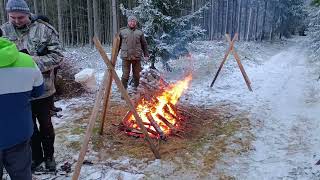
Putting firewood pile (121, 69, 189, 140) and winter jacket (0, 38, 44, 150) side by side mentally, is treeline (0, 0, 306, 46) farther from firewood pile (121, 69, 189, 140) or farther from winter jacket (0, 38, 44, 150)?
winter jacket (0, 38, 44, 150)

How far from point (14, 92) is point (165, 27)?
9902 mm

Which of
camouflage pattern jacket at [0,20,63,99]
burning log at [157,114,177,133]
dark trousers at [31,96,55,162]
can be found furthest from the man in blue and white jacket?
burning log at [157,114,177,133]

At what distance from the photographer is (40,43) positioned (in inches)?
172

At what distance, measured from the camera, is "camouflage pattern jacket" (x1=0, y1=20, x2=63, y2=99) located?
428 cm

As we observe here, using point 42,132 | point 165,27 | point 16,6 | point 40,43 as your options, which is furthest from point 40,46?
point 165,27

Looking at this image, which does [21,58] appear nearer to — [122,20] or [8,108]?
[8,108]

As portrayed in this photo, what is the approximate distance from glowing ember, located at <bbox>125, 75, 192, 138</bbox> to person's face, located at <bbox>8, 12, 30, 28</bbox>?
3.03 meters

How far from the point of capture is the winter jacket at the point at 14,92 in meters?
2.90

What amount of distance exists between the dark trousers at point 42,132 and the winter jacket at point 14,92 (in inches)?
49.7

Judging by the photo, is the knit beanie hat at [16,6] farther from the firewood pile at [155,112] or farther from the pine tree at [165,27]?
the pine tree at [165,27]

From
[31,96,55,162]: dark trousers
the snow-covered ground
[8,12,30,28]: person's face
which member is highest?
[8,12,30,28]: person's face

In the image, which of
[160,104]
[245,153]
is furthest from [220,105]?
[245,153]

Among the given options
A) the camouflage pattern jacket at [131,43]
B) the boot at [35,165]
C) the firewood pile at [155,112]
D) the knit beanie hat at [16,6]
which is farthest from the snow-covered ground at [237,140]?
the knit beanie hat at [16,6]

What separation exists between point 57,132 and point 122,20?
28953 mm
